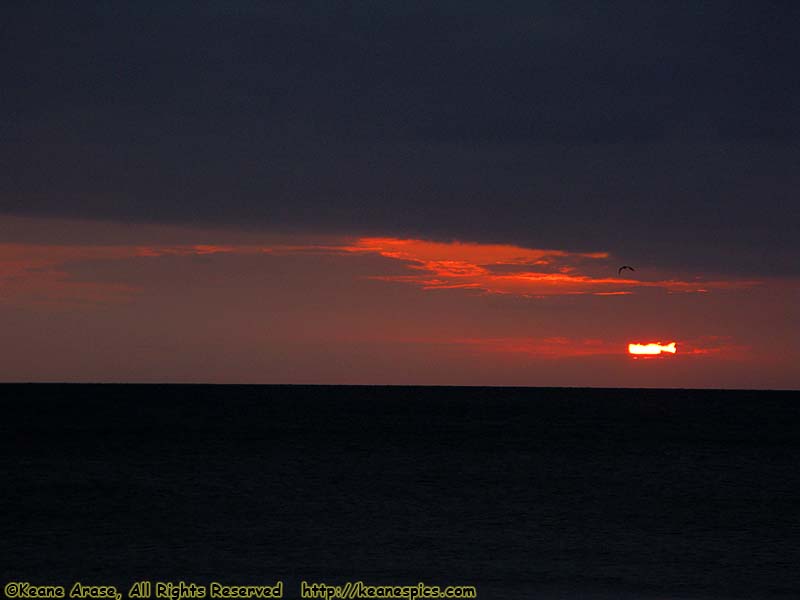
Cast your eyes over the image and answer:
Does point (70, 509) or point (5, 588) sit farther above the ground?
point (70, 509)

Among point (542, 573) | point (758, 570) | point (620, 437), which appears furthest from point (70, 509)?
point (620, 437)

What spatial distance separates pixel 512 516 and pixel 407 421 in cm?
10327

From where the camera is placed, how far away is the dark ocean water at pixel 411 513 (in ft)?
94.7

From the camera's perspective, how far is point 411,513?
1762 inches

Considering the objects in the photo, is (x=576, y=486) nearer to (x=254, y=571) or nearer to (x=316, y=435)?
(x=254, y=571)

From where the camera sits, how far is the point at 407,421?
147m

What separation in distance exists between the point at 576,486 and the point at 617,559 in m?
27.4

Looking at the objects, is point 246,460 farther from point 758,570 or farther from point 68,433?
point 758,570

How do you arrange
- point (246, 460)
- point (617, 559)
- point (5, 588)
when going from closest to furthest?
1. point (5, 588)
2. point (617, 559)
3. point (246, 460)

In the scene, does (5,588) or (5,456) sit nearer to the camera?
(5,588)

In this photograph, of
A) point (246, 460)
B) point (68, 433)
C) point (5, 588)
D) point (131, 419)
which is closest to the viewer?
point (5, 588)

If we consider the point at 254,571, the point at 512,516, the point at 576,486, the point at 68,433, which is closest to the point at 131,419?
the point at 68,433

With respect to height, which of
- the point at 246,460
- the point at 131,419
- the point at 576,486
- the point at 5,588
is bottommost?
the point at 5,588

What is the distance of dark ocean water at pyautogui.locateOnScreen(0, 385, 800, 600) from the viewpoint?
28.9 m
